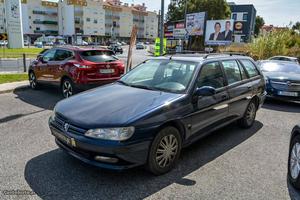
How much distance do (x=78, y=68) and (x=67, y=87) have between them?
2.82 ft

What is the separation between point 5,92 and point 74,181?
22.2ft

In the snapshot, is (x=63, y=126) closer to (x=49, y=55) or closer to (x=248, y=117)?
(x=248, y=117)

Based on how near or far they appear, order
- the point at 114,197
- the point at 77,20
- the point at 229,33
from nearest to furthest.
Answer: the point at 114,197
the point at 229,33
the point at 77,20

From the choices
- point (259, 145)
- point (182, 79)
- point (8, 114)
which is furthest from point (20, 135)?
point (259, 145)

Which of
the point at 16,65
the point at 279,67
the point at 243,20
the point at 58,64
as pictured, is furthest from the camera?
the point at 243,20

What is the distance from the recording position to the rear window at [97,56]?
7.77 m

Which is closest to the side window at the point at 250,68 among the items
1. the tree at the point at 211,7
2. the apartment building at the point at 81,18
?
the tree at the point at 211,7

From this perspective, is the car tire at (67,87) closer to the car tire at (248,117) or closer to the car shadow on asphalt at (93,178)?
the car shadow on asphalt at (93,178)

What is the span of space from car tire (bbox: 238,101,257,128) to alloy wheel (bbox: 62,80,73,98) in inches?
193

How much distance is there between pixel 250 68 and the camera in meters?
6.02

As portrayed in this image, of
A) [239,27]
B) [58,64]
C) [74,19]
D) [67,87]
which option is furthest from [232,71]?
[74,19]

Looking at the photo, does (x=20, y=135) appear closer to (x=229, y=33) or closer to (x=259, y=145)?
(x=259, y=145)

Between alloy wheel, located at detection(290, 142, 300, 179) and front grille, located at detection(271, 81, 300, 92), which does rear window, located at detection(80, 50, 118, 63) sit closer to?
front grille, located at detection(271, 81, 300, 92)

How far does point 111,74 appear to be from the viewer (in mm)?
8086
